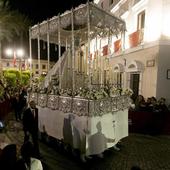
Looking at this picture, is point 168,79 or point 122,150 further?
point 168,79

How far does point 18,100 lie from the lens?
11086 mm

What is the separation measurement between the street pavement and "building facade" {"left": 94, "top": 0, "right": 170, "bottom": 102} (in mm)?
3216

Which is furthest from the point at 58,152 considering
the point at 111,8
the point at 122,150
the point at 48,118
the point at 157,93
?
the point at 111,8

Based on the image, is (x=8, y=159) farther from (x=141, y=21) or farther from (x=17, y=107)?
(x=141, y=21)

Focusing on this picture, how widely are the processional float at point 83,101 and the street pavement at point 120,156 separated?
346mm

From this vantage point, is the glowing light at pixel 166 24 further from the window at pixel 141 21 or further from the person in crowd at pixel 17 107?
the person in crowd at pixel 17 107

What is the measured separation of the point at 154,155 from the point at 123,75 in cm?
926

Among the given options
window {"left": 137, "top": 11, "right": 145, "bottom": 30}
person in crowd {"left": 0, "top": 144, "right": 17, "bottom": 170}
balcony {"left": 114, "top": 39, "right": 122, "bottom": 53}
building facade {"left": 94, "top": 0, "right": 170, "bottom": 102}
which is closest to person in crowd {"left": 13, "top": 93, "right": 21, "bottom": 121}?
building facade {"left": 94, "top": 0, "right": 170, "bottom": 102}

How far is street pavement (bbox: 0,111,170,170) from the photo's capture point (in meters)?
5.64

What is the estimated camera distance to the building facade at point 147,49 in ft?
37.1

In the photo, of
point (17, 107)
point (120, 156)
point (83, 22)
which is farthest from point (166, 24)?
point (17, 107)

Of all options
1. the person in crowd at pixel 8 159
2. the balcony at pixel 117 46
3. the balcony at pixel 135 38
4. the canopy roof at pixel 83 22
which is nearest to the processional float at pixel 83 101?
the canopy roof at pixel 83 22

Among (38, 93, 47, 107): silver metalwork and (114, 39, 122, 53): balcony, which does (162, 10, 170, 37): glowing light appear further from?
(38, 93, 47, 107): silver metalwork

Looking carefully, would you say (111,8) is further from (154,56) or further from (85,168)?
(85,168)
